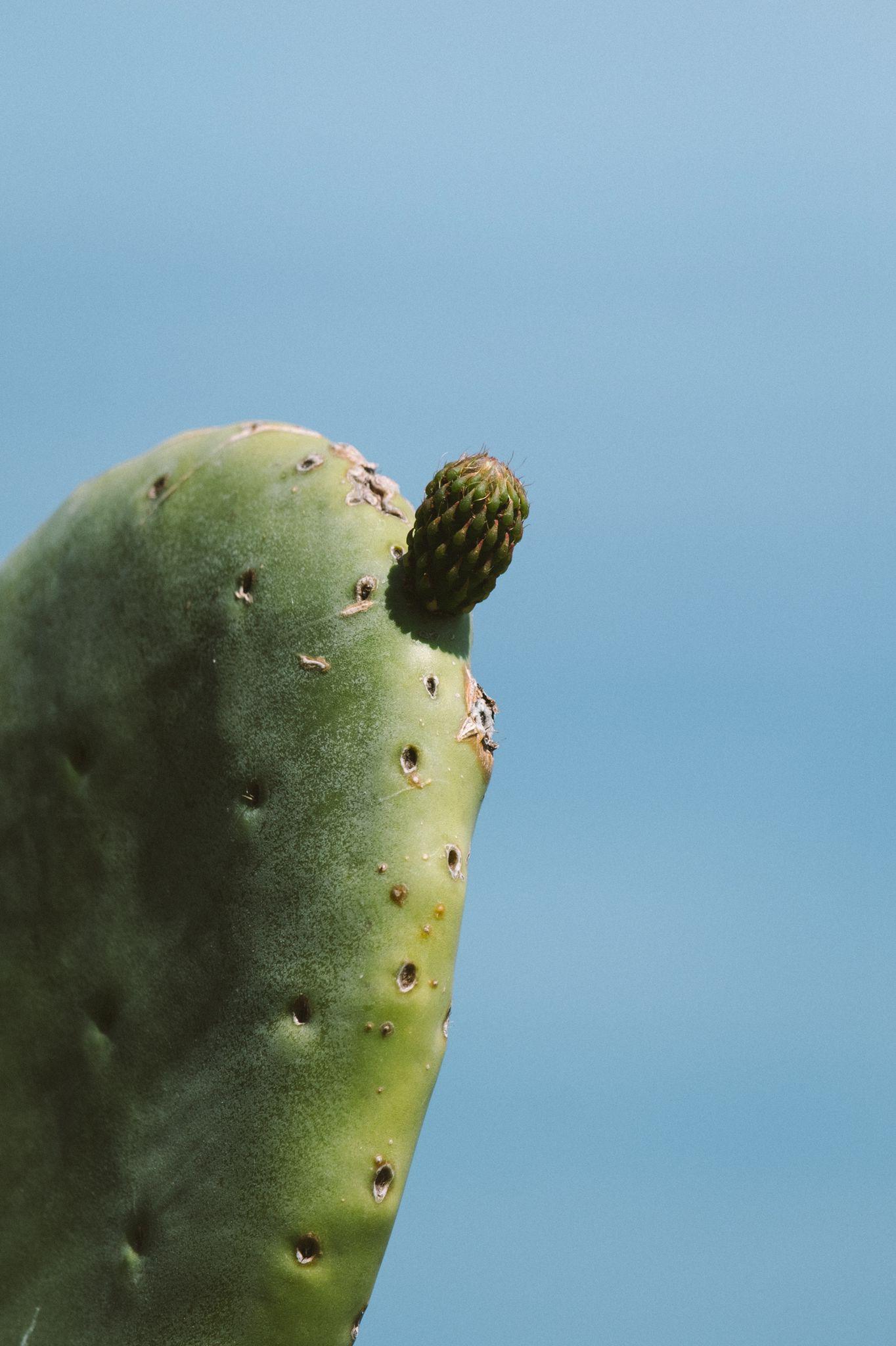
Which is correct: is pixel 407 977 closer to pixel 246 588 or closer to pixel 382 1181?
pixel 382 1181

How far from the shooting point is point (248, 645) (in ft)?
10.4

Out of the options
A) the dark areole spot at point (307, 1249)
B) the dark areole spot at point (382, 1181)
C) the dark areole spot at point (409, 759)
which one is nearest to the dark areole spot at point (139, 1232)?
the dark areole spot at point (307, 1249)

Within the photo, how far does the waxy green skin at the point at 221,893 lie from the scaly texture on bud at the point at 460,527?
0.05m

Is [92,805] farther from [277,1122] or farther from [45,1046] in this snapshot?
[277,1122]

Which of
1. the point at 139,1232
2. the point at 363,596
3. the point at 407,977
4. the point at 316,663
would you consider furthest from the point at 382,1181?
the point at 363,596

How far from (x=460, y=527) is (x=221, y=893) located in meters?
0.70

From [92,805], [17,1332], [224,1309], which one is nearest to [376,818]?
[92,805]

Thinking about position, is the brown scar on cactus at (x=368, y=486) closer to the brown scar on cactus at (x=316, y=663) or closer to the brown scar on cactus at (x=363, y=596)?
the brown scar on cactus at (x=363, y=596)

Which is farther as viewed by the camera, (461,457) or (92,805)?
(92,805)

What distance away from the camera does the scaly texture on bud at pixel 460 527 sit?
3.12 metres

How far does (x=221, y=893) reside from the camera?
10.3 ft

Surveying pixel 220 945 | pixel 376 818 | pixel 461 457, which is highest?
pixel 461 457

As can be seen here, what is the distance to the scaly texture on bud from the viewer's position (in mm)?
3119

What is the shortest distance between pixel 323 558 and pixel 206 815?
18.0 inches
